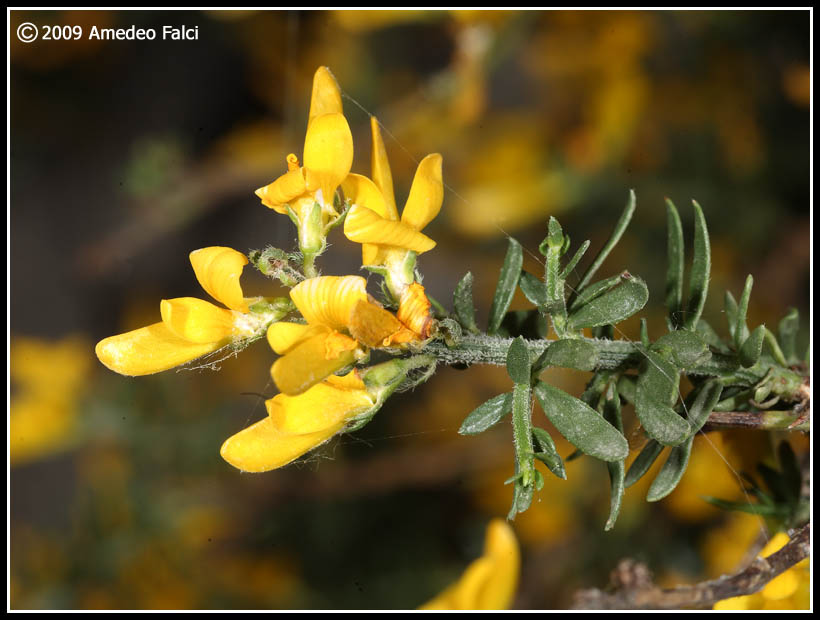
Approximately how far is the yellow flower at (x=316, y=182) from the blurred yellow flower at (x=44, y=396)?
4.72 feet

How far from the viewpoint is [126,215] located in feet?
7.61

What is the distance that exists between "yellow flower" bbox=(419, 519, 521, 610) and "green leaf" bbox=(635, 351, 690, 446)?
0.62 feet

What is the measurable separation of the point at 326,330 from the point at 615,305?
11.9 inches

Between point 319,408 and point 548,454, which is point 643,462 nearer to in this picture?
point 548,454

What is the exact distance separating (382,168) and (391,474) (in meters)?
1.43

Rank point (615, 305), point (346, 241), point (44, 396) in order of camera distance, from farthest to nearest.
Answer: point (44, 396) < point (346, 241) < point (615, 305)

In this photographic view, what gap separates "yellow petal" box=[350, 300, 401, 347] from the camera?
0.62 m

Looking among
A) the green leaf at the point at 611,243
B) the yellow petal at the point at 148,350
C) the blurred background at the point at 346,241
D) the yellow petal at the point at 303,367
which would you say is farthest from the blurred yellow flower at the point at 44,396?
the green leaf at the point at 611,243

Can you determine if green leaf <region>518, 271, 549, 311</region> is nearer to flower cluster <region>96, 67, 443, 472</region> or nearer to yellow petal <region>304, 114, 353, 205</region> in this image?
flower cluster <region>96, 67, 443, 472</region>

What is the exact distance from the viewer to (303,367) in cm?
60

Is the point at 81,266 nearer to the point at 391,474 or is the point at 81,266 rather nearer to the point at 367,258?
the point at 391,474

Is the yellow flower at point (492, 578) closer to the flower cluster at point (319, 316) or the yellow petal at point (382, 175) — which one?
the flower cluster at point (319, 316)

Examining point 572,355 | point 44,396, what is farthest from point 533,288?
point 44,396

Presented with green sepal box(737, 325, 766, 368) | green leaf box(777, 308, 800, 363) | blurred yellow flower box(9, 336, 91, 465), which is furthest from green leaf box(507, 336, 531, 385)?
blurred yellow flower box(9, 336, 91, 465)
